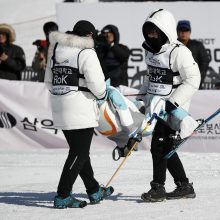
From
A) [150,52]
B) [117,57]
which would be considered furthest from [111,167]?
[150,52]

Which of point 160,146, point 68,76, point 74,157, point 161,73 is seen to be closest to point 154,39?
point 161,73

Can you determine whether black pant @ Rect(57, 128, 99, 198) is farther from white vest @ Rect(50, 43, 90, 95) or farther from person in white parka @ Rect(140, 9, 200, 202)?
person in white parka @ Rect(140, 9, 200, 202)

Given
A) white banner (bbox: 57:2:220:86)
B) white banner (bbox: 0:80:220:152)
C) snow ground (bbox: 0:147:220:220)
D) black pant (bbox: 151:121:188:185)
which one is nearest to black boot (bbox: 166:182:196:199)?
snow ground (bbox: 0:147:220:220)

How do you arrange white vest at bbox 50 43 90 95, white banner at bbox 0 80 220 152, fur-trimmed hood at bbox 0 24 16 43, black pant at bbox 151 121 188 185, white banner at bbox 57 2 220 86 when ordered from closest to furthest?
white vest at bbox 50 43 90 95 < black pant at bbox 151 121 188 185 < white banner at bbox 0 80 220 152 < fur-trimmed hood at bbox 0 24 16 43 < white banner at bbox 57 2 220 86

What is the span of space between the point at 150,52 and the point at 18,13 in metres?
15.4

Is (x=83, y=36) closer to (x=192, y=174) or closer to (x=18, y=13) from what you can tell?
(x=192, y=174)

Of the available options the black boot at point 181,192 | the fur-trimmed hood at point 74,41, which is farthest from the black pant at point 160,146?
the fur-trimmed hood at point 74,41

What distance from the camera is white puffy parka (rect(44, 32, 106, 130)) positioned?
8.31 metres

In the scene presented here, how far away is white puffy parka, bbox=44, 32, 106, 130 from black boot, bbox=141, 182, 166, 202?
87 cm

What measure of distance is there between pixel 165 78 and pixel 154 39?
375 mm

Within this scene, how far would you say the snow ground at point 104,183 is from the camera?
326 inches

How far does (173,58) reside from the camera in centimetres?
848

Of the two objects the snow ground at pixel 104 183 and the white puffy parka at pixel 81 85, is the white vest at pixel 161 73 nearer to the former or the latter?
the white puffy parka at pixel 81 85

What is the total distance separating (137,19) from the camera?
1470cm
